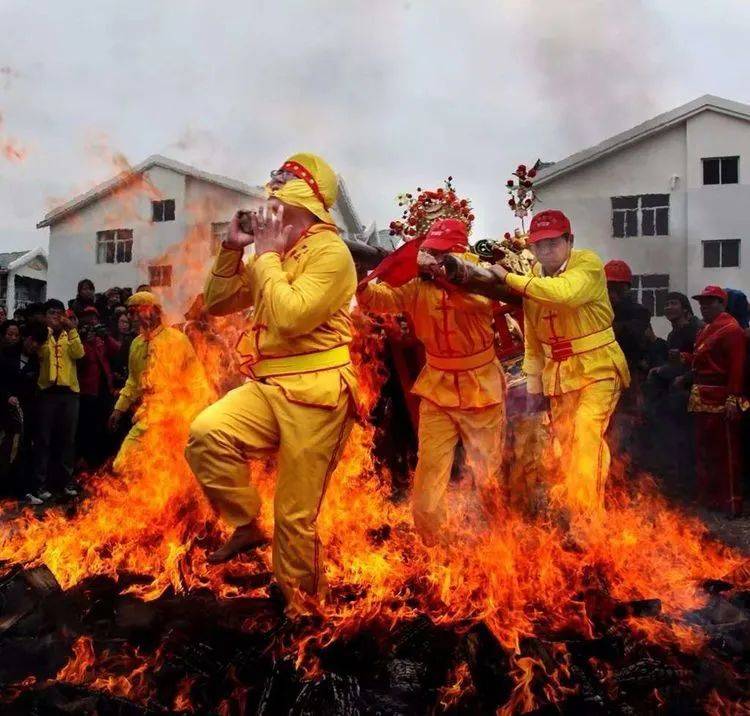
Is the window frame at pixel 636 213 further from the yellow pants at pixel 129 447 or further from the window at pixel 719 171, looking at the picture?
the yellow pants at pixel 129 447

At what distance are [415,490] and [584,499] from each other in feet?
3.43

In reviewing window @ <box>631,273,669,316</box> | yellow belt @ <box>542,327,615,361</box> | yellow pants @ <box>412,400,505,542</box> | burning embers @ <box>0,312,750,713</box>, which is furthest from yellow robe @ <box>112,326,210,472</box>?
window @ <box>631,273,669,316</box>

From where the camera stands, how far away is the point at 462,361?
16.8ft

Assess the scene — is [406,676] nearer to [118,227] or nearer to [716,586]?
[716,586]

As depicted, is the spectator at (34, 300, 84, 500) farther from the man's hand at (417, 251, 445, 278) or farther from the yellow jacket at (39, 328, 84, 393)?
the man's hand at (417, 251, 445, 278)

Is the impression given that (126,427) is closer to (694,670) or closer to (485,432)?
(485,432)

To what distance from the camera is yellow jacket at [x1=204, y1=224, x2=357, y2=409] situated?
3.57m

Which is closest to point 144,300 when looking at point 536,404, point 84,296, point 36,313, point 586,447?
point 36,313

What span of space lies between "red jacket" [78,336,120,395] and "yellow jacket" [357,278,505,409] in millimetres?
4694

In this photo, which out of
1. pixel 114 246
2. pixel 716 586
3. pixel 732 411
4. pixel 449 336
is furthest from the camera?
pixel 114 246

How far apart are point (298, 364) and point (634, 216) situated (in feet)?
39.2

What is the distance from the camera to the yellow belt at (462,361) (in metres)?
5.13

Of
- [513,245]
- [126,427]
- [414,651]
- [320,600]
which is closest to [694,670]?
[414,651]

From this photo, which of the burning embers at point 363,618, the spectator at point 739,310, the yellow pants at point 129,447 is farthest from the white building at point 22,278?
the burning embers at point 363,618
